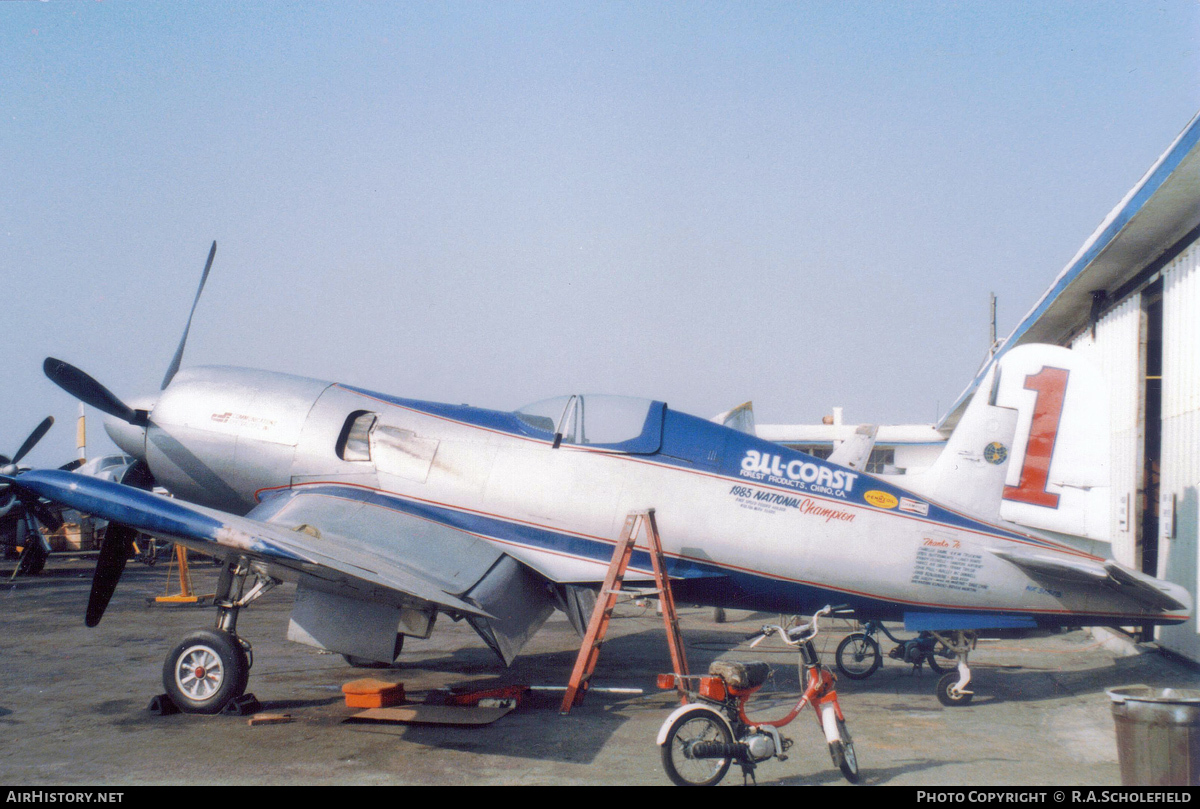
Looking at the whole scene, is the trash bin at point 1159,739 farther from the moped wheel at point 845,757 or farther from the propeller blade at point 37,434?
the propeller blade at point 37,434

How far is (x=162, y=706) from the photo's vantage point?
6.75m

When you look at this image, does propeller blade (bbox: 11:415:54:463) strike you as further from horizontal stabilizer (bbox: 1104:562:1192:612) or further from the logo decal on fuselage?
horizontal stabilizer (bbox: 1104:562:1192:612)

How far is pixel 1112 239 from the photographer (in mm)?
9961

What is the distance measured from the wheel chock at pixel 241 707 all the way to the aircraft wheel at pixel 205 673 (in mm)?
56

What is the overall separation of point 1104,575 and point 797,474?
2.74 m

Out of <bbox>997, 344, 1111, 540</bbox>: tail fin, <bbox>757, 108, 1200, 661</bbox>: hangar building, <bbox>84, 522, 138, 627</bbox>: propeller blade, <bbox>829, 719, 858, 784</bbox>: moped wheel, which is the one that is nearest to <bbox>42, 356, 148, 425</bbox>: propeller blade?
<bbox>84, 522, 138, 627</bbox>: propeller blade

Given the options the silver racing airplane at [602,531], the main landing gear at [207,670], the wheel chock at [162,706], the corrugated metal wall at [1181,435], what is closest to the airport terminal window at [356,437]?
the silver racing airplane at [602,531]

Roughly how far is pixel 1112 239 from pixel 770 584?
21.4 ft

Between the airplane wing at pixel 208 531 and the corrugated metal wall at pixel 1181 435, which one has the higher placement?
the corrugated metal wall at pixel 1181 435

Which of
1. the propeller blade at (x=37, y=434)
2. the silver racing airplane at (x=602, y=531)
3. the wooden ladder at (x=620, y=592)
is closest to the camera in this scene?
the wooden ladder at (x=620, y=592)

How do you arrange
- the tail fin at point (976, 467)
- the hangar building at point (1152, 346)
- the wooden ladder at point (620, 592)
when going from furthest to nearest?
the hangar building at point (1152, 346), the tail fin at point (976, 467), the wooden ladder at point (620, 592)

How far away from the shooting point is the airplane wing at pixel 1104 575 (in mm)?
7055

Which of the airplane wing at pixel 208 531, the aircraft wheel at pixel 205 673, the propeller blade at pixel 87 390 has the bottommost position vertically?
the aircraft wheel at pixel 205 673
